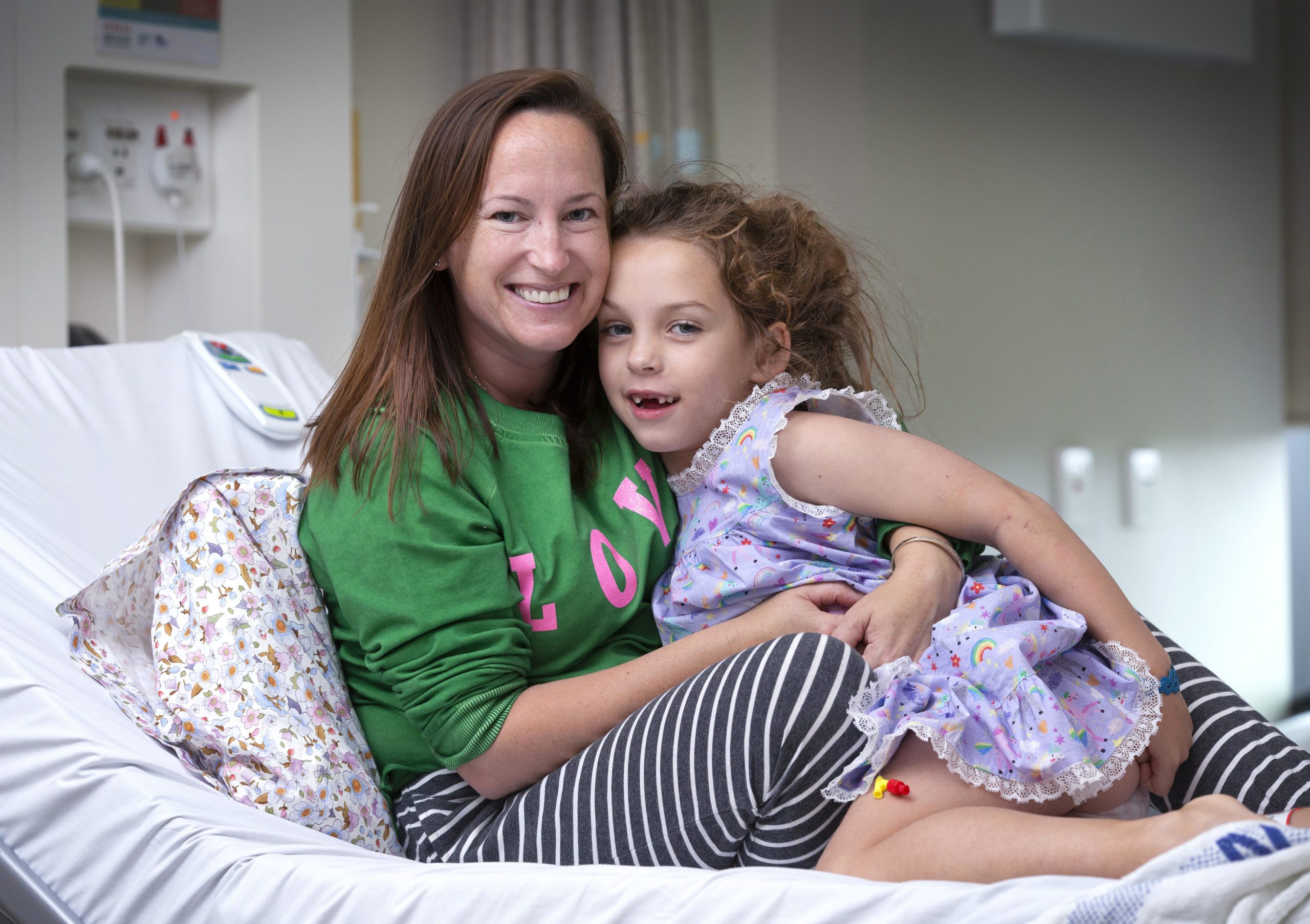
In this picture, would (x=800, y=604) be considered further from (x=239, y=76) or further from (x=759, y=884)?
(x=239, y=76)

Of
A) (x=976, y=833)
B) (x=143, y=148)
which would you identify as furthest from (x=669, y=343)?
(x=143, y=148)

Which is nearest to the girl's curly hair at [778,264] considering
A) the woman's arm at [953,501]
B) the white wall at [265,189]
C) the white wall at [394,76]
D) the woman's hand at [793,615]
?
the woman's arm at [953,501]

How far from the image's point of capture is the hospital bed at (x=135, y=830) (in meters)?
0.73

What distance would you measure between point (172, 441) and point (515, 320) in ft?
1.74

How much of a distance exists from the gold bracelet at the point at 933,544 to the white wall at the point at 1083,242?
1.51m

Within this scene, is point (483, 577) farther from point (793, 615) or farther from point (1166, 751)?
point (1166, 751)

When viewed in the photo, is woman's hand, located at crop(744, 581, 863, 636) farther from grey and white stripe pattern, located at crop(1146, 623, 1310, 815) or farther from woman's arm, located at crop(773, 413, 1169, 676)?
grey and white stripe pattern, located at crop(1146, 623, 1310, 815)

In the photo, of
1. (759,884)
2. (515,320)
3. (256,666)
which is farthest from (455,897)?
(515,320)

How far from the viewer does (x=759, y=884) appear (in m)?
0.73

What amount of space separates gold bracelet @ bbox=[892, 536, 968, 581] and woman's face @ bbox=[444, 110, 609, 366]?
1.24 ft

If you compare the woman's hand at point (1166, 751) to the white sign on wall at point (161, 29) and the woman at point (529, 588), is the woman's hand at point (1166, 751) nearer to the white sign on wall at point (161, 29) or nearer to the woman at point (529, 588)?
the woman at point (529, 588)

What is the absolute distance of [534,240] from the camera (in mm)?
1137

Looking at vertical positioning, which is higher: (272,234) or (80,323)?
(272,234)

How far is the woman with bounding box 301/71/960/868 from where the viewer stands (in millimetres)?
934
